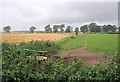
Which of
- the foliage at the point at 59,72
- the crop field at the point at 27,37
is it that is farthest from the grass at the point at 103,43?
the foliage at the point at 59,72

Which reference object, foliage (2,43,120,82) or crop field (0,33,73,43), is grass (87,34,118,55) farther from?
foliage (2,43,120,82)

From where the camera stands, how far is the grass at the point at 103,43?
702cm

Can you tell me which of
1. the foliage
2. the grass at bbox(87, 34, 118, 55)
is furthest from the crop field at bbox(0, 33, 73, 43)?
the foliage

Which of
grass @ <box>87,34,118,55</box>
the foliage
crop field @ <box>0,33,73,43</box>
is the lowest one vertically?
the foliage

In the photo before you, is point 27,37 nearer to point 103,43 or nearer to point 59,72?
point 103,43

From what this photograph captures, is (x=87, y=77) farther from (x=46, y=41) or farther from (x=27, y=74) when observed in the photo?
(x=46, y=41)

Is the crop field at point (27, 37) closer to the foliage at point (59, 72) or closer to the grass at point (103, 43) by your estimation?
the grass at point (103, 43)

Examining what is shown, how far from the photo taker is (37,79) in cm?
429

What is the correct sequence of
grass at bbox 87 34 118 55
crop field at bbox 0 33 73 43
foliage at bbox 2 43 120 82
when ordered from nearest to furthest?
foliage at bbox 2 43 120 82 → grass at bbox 87 34 118 55 → crop field at bbox 0 33 73 43

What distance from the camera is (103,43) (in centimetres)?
866

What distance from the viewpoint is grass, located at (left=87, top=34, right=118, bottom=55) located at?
702cm

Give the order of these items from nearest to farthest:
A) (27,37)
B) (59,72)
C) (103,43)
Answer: (59,72), (103,43), (27,37)

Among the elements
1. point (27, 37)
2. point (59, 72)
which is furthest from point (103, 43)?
point (59, 72)

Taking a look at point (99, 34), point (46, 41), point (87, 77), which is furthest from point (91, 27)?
point (87, 77)
